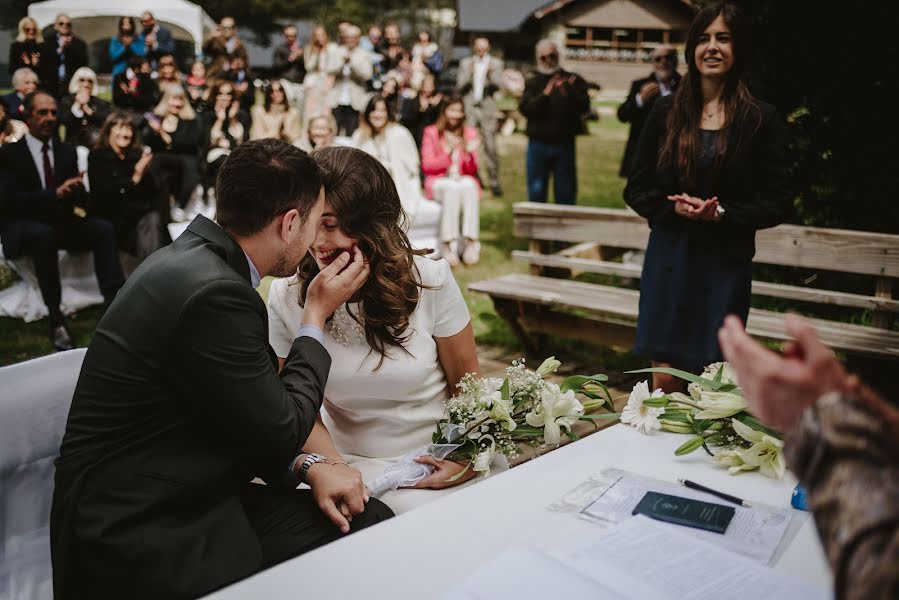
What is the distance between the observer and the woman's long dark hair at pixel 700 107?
3.36 meters

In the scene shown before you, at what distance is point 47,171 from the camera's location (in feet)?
20.0

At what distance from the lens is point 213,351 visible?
167cm

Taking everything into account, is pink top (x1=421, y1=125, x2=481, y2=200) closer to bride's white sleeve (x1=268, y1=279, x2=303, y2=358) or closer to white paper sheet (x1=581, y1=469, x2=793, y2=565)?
bride's white sleeve (x1=268, y1=279, x2=303, y2=358)

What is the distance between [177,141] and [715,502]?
8.46 m

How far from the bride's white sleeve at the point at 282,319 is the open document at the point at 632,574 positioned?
50.4 inches

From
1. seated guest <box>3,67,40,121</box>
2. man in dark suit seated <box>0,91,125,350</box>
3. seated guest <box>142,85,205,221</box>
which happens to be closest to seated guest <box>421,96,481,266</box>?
seated guest <box>142,85,205,221</box>

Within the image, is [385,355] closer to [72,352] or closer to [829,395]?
[72,352]

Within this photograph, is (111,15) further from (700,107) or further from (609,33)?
(609,33)

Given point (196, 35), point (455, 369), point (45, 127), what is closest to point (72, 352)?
point (455, 369)

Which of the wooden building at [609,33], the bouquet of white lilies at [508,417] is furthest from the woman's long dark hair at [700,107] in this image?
the wooden building at [609,33]

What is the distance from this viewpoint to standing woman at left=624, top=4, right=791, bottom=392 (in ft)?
11.1

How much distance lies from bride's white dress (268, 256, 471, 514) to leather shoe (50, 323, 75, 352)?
372 centimetres

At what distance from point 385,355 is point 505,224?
799cm

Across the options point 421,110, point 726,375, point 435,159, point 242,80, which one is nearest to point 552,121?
point 435,159
